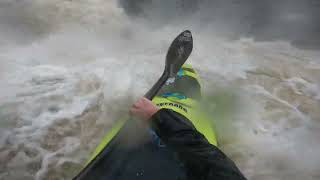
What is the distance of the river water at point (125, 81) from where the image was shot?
130 inches

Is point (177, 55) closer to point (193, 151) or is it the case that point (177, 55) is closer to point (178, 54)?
point (178, 54)

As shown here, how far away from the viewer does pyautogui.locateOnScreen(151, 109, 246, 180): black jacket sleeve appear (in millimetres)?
1635

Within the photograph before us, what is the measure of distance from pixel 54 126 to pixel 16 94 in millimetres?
847

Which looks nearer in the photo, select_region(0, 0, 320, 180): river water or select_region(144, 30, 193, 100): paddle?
select_region(144, 30, 193, 100): paddle

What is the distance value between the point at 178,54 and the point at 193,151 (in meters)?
1.57

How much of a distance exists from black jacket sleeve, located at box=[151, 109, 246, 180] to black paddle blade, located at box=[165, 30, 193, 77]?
130 centimetres

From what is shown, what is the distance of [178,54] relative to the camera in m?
3.20

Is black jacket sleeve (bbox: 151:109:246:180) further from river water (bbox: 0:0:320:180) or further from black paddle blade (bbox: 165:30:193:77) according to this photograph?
river water (bbox: 0:0:320:180)

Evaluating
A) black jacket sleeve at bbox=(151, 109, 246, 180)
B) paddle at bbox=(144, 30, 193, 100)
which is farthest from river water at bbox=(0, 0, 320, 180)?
black jacket sleeve at bbox=(151, 109, 246, 180)

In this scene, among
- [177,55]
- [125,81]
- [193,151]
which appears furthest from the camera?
[125,81]

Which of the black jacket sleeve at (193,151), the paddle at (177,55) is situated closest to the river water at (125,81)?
the paddle at (177,55)

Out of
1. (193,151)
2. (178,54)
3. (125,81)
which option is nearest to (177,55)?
(178,54)

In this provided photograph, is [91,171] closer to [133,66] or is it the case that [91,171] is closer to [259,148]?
[259,148]

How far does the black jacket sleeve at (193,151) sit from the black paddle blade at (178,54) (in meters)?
1.30
